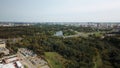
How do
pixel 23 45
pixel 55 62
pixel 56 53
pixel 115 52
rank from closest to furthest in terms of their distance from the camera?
pixel 55 62
pixel 115 52
pixel 56 53
pixel 23 45

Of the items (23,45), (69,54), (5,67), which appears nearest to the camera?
(5,67)

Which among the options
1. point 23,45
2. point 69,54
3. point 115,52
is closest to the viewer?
point 115,52

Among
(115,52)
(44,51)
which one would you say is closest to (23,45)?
(44,51)

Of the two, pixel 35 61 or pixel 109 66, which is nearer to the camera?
pixel 109 66

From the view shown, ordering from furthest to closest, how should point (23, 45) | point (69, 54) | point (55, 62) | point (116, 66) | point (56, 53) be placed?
point (23, 45)
point (56, 53)
point (69, 54)
point (55, 62)
point (116, 66)

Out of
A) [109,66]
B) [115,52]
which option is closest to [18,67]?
[109,66]

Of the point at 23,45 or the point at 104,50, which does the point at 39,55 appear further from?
the point at 104,50

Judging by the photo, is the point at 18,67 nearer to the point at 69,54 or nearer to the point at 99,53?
the point at 69,54

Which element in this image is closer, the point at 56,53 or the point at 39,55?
the point at 39,55

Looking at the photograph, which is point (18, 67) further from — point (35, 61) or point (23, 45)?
point (23, 45)
